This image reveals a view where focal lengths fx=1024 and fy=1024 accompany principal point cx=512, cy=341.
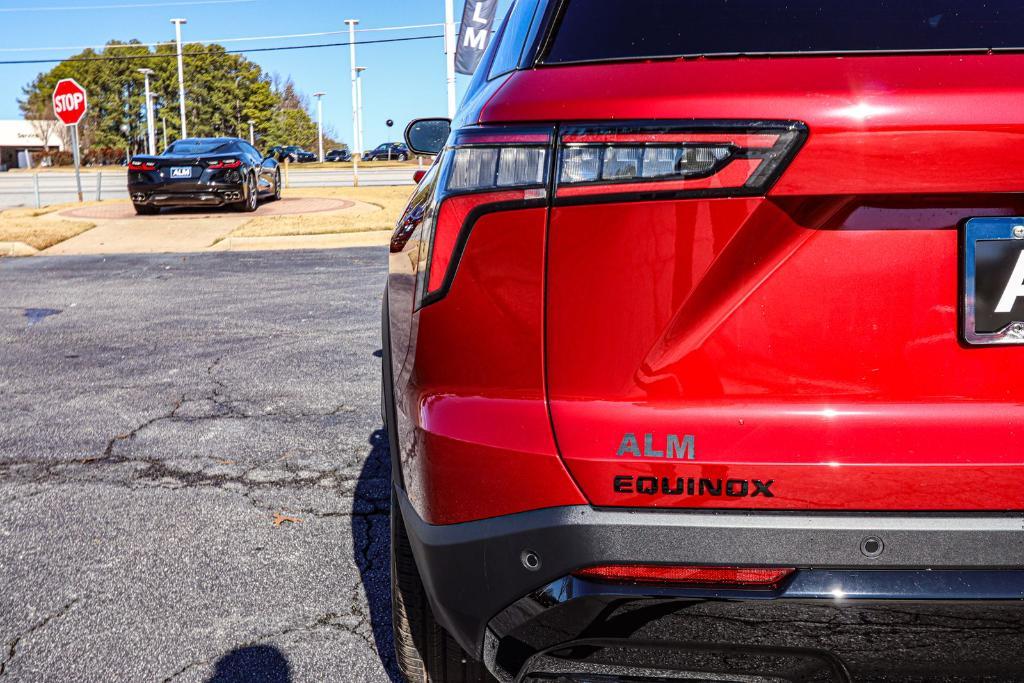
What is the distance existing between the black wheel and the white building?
92.0 metres

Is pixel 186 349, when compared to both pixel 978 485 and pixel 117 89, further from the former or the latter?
pixel 117 89

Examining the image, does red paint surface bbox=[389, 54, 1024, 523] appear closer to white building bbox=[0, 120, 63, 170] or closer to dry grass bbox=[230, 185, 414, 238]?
dry grass bbox=[230, 185, 414, 238]

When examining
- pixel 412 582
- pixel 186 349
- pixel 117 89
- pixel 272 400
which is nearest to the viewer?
pixel 412 582

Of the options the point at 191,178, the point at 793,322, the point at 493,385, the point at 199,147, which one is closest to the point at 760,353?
the point at 793,322

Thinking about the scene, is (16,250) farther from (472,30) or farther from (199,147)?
(472,30)

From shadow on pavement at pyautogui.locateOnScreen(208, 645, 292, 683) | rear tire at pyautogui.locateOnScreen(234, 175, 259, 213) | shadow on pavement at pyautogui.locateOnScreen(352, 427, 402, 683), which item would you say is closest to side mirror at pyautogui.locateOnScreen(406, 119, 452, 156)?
shadow on pavement at pyautogui.locateOnScreen(352, 427, 402, 683)

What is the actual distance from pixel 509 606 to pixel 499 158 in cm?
76

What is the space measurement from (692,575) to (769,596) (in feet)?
0.40

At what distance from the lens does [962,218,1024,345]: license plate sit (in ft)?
5.05

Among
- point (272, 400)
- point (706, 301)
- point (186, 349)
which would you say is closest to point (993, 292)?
point (706, 301)

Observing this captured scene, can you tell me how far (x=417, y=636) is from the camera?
223cm

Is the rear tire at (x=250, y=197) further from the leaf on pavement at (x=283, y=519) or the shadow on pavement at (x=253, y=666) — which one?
the shadow on pavement at (x=253, y=666)

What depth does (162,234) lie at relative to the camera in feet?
52.2

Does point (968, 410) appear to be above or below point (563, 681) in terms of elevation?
above
